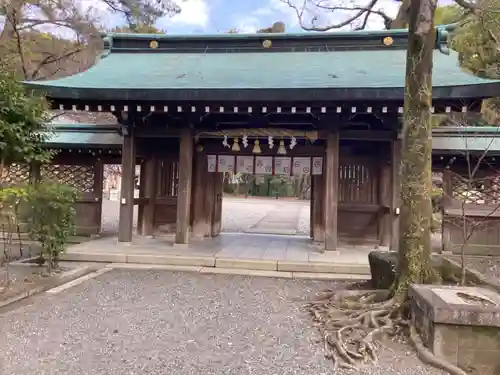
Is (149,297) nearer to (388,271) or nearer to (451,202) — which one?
(388,271)

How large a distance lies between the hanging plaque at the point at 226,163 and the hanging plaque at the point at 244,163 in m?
0.14

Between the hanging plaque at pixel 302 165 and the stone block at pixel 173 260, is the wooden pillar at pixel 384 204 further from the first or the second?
the stone block at pixel 173 260

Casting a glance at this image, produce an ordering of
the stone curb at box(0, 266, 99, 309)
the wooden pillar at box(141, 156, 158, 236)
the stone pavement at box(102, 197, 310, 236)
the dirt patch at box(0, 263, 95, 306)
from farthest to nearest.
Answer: the stone pavement at box(102, 197, 310, 236) < the wooden pillar at box(141, 156, 158, 236) < the dirt patch at box(0, 263, 95, 306) < the stone curb at box(0, 266, 99, 309)

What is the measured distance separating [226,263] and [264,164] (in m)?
2.82

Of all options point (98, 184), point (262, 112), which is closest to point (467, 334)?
point (262, 112)

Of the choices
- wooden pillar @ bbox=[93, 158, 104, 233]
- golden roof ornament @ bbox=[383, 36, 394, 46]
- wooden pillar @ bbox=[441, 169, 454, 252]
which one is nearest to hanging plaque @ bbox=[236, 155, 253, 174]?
wooden pillar @ bbox=[93, 158, 104, 233]

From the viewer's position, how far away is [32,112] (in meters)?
→ 5.55

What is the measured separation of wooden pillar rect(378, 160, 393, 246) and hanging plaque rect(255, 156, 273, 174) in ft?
8.43

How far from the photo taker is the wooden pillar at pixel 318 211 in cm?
967

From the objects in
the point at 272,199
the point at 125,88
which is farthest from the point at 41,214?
the point at 272,199

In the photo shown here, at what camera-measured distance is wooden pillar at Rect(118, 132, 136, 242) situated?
27.8ft

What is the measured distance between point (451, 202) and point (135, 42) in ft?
30.7

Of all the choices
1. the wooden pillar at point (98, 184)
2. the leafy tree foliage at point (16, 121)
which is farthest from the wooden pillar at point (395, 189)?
the wooden pillar at point (98, 184)

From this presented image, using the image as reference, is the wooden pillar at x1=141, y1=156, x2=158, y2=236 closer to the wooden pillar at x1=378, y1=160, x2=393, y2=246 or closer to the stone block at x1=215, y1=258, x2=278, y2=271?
the stone block at x1=215, y1=258, x2=278, y2=271
